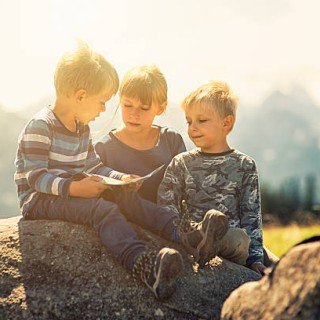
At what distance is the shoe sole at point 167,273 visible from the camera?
14.3ft

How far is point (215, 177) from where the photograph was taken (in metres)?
5.76

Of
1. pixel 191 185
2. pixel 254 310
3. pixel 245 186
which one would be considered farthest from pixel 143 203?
pixel 254 310

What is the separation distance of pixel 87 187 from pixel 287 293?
7.41ft

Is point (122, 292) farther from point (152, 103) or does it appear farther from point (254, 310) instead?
point (152, 103)

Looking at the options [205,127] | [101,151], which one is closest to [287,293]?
[205,127]

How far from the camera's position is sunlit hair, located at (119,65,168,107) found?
20.3 feet

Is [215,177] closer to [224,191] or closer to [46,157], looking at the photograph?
[224,191]

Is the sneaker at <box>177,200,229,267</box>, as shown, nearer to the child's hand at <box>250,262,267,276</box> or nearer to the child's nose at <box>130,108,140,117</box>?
the child's hand at <box>250,262,267,276</box>

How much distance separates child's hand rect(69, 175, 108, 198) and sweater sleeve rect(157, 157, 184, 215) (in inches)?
33.1

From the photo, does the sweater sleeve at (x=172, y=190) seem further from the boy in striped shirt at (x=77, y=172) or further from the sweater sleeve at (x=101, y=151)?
the sweater sleeve at (x=101, y=151)

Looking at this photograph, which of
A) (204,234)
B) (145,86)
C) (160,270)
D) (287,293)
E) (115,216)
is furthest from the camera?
(145,86)

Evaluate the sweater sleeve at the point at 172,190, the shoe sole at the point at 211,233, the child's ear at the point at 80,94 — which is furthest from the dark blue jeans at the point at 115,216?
the child's ear at the point at 80,94

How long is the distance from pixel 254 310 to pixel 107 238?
1.83m

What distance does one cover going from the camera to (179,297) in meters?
4.80
